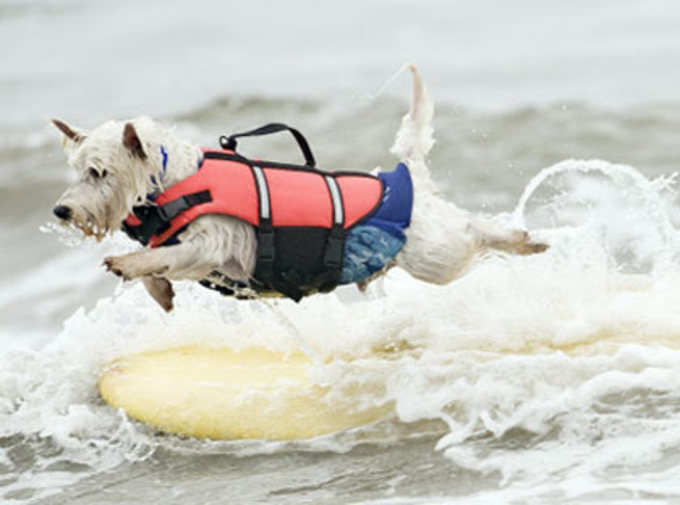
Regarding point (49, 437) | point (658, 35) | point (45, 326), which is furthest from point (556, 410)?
point (658, 35)

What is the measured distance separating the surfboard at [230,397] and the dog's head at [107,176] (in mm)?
1533

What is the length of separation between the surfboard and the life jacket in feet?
2.70

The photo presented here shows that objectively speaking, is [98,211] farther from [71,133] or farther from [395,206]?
[395,206]

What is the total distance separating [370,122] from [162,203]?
1025cm

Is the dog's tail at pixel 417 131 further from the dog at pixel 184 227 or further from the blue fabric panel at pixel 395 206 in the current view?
the blue fabric panel at pixel 395 206

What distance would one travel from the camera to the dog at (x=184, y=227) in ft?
14.6

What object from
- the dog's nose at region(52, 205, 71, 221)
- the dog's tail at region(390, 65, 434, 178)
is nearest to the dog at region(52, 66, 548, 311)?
the dog's nose at region(52, 205, 71, 221)

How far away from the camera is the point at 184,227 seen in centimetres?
469

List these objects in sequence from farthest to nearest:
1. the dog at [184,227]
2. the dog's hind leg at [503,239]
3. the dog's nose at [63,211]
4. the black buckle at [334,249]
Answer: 1. the dog's hind leg at [503,239]
2. the black buckle at [334,249]
3. the dog at [184,227]
4. the dog's nose at [63,211]

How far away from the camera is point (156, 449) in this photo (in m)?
5.66

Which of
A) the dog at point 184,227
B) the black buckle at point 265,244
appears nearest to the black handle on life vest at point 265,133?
the dog at point 184,227

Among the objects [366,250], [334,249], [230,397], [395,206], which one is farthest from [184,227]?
[230,397]

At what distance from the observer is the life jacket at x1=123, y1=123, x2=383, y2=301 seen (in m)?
4.69

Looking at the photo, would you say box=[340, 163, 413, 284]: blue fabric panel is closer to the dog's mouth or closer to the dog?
the dog
